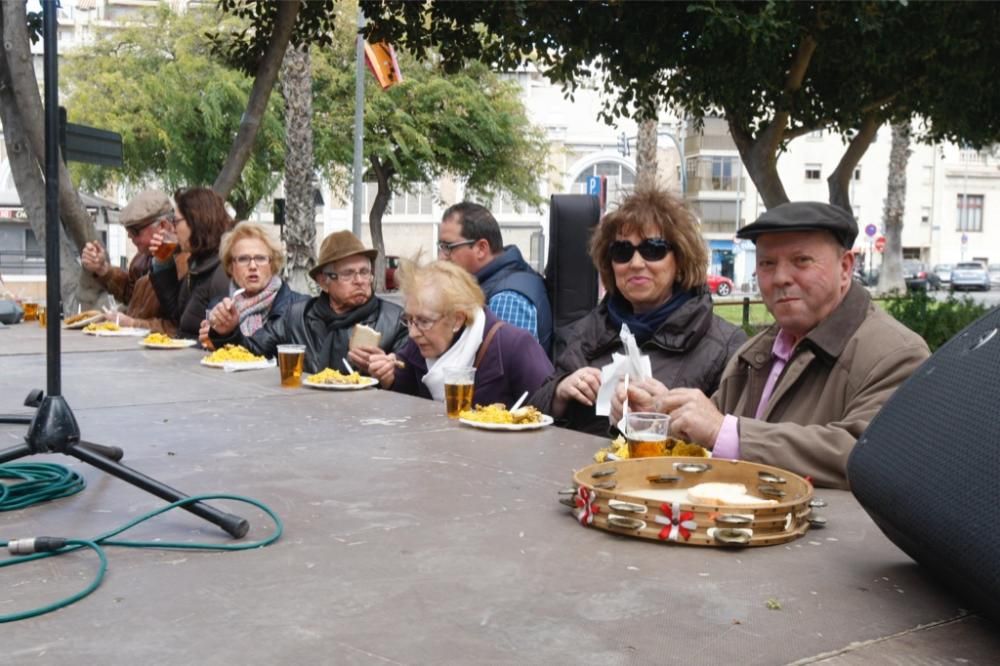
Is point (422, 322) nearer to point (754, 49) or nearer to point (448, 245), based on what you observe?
point (448, 245)

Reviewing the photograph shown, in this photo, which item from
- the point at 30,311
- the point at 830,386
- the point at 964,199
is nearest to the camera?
the point at 830,386

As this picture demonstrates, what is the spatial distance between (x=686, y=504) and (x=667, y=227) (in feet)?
7.48

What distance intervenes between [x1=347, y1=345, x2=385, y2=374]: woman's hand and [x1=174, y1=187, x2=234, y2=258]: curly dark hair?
2659 mm

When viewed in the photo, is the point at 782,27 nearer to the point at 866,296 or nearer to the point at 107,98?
the point at 866,296

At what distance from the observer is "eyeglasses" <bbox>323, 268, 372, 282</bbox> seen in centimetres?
601

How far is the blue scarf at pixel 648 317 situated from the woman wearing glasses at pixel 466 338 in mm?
583

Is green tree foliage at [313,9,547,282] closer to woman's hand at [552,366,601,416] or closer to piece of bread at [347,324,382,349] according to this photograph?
piece of bread at [347,324,382,349]

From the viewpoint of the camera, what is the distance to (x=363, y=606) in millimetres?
1865

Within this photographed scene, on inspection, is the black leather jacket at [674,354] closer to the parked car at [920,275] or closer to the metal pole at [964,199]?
the parked car at [920,275]

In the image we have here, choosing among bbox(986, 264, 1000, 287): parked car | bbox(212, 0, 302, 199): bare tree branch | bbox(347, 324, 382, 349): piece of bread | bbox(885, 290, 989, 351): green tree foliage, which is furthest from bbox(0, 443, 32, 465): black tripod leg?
bbox(986, 264, 1000, 287): parked car

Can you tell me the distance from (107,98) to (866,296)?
94.6ft

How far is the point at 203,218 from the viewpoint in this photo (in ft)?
24.8

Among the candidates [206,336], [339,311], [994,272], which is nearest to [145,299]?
[206,336]

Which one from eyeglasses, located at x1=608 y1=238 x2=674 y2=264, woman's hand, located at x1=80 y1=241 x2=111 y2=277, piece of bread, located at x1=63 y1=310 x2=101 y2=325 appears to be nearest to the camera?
eyeglasses, located at x1=608 y1=238 x2=674 y2=264
